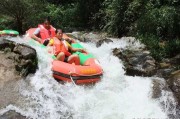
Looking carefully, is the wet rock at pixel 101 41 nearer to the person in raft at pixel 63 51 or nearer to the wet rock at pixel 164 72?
the person in raft at pixel 63 51

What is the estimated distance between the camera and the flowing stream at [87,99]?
7.06 m

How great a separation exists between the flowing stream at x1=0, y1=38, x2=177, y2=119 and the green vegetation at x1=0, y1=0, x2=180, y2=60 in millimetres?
2204

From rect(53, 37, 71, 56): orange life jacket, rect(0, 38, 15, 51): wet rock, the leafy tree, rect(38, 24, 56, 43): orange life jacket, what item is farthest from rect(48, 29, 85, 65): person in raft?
the leafy tree

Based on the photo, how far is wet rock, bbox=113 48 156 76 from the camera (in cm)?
925

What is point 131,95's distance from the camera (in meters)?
8.01

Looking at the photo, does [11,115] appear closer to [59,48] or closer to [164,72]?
[59,48]

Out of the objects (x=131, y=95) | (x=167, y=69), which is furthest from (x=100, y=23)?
(x=131, y=95)

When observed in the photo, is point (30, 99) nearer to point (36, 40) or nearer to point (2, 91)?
point (2, 91)

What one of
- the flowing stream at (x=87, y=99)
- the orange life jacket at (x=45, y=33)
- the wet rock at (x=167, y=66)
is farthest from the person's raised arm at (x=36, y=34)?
the wet rock at (x=167, y=66)

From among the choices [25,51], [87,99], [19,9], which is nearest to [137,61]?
[87,99]

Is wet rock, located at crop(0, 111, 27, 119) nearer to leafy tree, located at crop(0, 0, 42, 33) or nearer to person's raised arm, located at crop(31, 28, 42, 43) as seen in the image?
person's raised arm, located at crop(31, 28, 42, 43)

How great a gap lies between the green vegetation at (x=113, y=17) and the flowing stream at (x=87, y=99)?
2204 millimetres

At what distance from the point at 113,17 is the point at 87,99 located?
5.69 meters

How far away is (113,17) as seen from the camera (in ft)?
41.8
